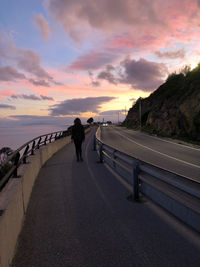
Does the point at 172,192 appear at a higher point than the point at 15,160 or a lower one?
lower

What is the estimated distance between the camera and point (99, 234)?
3520mm

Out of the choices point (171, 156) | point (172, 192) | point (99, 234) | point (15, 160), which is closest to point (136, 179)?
point (172, 192)

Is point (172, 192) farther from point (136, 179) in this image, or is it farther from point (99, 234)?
point (99, 234)

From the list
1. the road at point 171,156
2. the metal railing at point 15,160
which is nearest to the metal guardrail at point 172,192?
the metal railing at point 15,160

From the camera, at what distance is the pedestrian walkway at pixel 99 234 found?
2.87m

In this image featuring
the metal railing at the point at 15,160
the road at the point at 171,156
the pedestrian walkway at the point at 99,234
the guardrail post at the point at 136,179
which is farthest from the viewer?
the road at the point at 171,156

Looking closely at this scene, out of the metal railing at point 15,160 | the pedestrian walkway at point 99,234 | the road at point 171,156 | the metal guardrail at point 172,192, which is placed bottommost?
the road at point 171,156

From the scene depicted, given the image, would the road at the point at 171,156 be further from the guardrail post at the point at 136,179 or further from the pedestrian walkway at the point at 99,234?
the pedestrian walkway at the point at 99,234

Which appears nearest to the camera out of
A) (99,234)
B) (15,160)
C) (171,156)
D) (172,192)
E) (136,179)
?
(99,234)

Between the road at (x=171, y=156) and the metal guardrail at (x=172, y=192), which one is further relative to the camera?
the road at (x=171, y=156)

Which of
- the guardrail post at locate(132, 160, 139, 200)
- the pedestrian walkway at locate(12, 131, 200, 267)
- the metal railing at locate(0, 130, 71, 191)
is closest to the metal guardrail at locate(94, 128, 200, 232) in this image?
the guardrail post at locate(132, 160, 139, 200)

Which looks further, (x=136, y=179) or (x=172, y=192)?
Answer: (x=136, y=179)

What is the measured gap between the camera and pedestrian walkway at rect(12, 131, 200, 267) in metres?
2.87

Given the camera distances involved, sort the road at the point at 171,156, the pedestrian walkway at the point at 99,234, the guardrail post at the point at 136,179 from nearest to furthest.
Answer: the pedestrian walkway at the point at 99,234, the guardrail post at the point at 136,179, the road at the point at 171,156
